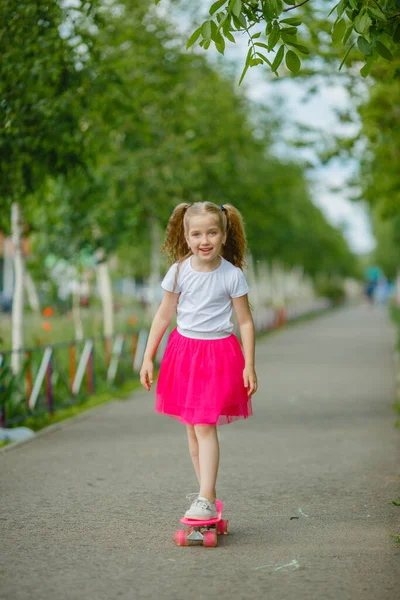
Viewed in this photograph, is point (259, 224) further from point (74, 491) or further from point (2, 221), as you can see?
point (74, 491)

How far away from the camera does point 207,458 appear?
5.91m

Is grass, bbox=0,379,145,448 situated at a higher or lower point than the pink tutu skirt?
lower

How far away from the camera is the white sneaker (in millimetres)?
5793

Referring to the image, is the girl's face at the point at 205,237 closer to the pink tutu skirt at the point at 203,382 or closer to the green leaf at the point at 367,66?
the pink tutu skirt at the point at 203,382

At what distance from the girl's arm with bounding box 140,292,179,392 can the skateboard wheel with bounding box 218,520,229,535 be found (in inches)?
34.6

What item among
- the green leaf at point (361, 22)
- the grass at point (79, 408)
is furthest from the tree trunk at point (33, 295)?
the green leaf at point (361, 22)

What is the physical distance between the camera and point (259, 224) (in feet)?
86.4

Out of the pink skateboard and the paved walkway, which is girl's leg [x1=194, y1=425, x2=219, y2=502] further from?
the paved walkway

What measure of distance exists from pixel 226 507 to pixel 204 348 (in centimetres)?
149

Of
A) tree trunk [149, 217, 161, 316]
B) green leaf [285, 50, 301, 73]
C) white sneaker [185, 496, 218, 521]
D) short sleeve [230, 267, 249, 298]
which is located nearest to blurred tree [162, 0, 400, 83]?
green leaf [285, 50, 301, 73]

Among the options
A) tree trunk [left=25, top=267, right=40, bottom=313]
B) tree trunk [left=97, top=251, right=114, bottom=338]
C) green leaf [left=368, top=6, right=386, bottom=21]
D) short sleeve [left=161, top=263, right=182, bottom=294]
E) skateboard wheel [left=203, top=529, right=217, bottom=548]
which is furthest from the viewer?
tree trunk [left=25, top=267, right=40, bottom=313]

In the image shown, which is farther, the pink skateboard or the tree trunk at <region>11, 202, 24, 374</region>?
the tree trunk at <region>11, 202, 24, 374</region>

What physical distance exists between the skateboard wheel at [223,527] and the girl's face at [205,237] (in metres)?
1.51

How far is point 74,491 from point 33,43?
4664 millimetres
